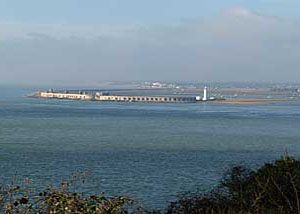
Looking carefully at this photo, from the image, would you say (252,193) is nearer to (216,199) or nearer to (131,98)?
(216,199)

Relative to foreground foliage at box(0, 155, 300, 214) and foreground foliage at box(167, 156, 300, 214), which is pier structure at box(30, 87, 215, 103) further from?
foreground foliage at box(0, 155, 300, 214)

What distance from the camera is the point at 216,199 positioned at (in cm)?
434

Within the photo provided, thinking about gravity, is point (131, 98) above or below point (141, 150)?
above

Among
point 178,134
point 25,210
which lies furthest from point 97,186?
point 178,134

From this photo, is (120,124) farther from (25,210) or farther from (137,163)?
(25,210)

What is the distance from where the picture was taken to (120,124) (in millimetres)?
18672

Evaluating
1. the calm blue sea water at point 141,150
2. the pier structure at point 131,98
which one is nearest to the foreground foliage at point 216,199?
the calm blue sea water at point 141,150

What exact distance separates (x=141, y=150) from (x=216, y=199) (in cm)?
755

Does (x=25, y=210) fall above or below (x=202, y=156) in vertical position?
above

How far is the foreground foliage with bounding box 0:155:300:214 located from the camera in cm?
179

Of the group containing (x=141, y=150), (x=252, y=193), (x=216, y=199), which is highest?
(x=252, y=193)

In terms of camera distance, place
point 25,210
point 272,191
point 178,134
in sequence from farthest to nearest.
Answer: point 178,134
point 272,191
point 25,210

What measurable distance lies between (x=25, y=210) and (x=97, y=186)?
513 cm

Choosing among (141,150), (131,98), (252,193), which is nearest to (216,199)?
(252,193)
